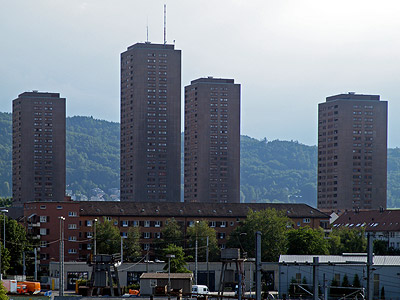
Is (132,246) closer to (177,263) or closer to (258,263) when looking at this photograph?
(177,263)

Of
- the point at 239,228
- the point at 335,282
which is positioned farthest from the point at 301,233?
the point at 335,282

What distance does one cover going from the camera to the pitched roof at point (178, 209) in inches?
6368

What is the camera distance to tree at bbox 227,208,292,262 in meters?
142

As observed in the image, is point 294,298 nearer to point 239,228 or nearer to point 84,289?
point 84,289

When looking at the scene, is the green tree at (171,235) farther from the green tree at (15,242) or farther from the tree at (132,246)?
the green tree at (15,242)

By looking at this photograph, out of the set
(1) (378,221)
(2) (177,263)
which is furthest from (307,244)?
(1) (378,221)

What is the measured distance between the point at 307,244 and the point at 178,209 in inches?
1494

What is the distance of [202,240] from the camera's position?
15038cm

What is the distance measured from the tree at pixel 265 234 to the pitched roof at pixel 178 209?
44.0 feet

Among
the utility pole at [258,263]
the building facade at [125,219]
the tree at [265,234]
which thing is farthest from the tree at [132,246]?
the utility pole at [258,263]

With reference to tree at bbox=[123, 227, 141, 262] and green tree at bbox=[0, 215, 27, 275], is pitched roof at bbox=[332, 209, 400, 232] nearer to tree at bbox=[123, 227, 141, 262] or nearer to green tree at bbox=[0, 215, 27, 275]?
tree at bbox=[123, 227, 141, 262]

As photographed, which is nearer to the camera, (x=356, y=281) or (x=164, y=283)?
(x=356, y=281)

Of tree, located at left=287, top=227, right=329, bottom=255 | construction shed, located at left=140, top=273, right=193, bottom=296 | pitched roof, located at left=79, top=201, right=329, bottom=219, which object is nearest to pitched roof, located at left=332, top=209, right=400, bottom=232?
pitched roof, located at left=79, top=201, right=329, bottom=219

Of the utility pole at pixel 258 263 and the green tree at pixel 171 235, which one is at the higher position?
the utility pole at pixel 258 263
